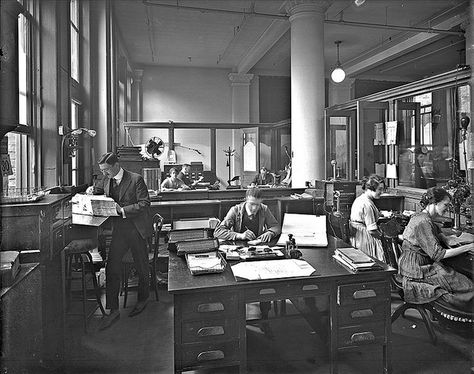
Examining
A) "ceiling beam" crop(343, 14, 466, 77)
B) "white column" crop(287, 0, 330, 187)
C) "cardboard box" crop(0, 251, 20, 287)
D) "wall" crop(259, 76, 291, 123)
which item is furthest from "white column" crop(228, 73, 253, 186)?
"cardboard box" crop(0, 251, 20, 287)

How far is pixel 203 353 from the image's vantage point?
215 centimetres

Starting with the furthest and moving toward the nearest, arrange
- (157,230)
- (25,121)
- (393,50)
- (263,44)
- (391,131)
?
(393,50), (263,44), (391,131), (157,230), (25,121)

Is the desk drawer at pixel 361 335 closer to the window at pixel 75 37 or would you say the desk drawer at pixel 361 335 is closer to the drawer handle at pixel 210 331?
the drawer handle at pixel 210 331

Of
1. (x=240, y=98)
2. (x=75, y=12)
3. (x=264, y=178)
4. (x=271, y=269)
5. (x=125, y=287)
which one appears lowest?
(x=125, y=287)

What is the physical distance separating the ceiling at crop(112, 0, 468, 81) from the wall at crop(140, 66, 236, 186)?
38 centimetres

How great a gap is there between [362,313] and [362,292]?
0.14 metres

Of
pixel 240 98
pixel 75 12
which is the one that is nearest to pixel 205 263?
pixel 75 12

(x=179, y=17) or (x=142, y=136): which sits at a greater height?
(x=179, y=17)

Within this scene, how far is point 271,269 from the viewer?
2.34 metres

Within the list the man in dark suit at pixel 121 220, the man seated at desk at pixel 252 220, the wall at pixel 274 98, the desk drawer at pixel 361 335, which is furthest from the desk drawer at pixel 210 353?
the wall at pixel 274 98

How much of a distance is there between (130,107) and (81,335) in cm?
853

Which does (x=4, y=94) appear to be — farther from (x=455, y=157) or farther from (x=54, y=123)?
(x=455, y=157)

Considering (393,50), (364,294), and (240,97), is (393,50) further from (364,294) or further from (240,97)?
(364,294)

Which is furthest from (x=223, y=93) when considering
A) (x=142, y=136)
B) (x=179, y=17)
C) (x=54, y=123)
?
(x=54, y=123)
